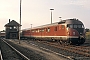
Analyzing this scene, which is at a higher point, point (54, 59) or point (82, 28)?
point (82, 28)

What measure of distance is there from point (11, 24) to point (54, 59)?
6172cm

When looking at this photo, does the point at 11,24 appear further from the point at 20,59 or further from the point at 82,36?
the point at 20,59

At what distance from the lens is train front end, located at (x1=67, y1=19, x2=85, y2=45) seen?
2303 cm

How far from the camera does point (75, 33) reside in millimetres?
23031

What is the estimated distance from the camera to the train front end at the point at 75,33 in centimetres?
2303

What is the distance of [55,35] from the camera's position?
27.8m

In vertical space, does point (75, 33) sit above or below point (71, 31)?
below

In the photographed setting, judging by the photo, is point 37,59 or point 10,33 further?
point 10,33

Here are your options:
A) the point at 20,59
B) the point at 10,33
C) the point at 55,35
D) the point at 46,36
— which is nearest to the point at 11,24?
the point at 10,33

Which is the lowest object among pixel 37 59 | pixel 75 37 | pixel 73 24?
pixel 37 59

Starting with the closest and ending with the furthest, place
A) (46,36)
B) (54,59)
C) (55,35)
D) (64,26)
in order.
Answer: (54,59)
(64,26)
(55,35)
(46,36)

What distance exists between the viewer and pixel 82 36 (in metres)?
23.0

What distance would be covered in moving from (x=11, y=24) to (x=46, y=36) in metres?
43.1

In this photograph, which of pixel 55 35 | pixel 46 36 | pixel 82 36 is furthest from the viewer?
pixel 46 36
